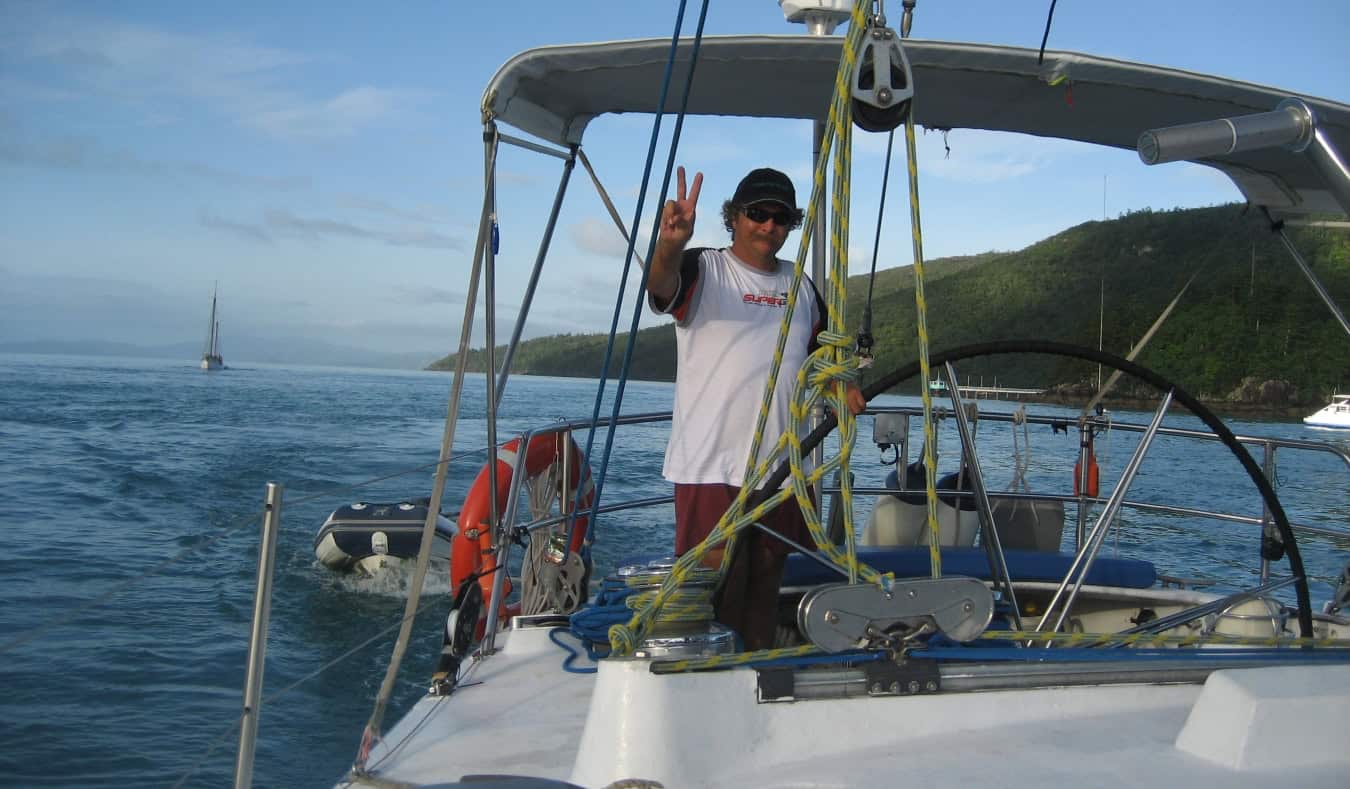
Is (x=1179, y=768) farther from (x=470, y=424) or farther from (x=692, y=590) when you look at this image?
(x=470, y=424)

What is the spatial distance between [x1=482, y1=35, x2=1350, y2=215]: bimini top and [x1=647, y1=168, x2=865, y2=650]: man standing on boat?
0.48 metres

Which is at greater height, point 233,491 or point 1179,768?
point 1179,768

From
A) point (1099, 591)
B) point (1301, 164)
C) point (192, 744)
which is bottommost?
point (192, 744)

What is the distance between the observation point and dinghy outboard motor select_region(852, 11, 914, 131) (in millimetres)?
1860

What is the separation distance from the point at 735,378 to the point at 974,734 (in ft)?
4.18

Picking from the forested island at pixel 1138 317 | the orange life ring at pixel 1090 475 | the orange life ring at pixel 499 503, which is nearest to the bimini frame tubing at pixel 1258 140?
the orange life ring at pixel 1090 475

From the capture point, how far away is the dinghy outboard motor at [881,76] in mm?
1860

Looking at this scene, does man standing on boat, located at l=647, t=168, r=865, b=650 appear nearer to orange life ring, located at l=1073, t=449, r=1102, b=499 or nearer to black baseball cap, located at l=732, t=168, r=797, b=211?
black baseball cap, located at l=732, t=168, r=797, b=211

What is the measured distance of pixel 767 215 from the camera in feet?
9.43

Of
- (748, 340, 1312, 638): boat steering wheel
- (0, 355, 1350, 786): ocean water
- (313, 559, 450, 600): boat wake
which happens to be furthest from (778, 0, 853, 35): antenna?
(313, 559, 450, 600): boat wake

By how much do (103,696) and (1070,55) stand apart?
534 centimetres

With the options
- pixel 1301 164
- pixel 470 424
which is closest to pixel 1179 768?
pixel 1301 164

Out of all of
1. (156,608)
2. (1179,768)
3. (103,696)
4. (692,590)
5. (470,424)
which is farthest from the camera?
(470,424)

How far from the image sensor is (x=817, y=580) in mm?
3330
